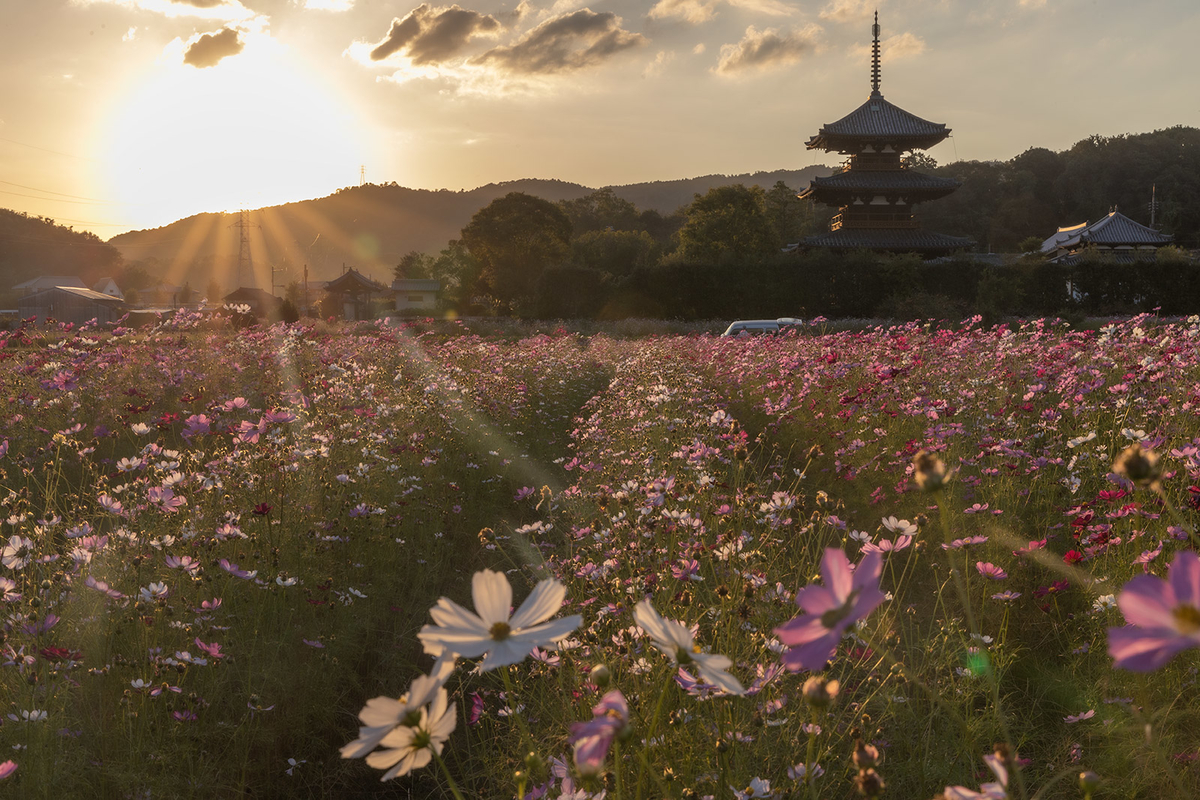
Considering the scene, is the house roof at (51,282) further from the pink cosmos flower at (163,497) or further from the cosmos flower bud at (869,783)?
the cosmos flower bud at (869,783)

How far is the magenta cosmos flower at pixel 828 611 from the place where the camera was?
1.99 ft

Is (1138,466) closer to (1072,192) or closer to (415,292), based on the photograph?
(415,292)

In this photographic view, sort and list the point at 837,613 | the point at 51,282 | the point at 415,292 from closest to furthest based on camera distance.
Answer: the point at 837,613 < the point at 415,292 < the point at 51,282

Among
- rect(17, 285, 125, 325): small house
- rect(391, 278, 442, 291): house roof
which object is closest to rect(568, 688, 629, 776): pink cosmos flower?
rect(17, 285, 125, 325): small house

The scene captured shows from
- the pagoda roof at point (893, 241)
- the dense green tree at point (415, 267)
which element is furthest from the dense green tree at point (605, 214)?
the pagoda roof at point (893, 241)

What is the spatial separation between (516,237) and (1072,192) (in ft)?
146

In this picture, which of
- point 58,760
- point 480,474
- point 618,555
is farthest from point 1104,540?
point 480,474

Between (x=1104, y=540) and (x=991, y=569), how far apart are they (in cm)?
74

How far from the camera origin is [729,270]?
2517cm

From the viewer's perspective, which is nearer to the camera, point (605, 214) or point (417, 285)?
point (417, 285)

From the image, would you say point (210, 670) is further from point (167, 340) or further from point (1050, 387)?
point (167, 340)

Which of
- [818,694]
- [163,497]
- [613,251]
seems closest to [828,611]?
[818,694]

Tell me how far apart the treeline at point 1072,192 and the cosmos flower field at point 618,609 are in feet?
188

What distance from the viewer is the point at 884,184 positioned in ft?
94.7
